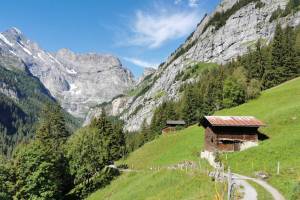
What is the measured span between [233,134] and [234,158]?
31.5 feet

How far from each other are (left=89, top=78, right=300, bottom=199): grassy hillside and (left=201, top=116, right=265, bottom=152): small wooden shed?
10.9 feet

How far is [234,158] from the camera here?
53.0 meters

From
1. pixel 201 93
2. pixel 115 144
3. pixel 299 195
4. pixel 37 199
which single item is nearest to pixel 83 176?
pixel 37 199

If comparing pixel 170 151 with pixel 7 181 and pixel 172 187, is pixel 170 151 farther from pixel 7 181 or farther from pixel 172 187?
pixel 172 187

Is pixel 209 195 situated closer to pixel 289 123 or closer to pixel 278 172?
pixel 278 172

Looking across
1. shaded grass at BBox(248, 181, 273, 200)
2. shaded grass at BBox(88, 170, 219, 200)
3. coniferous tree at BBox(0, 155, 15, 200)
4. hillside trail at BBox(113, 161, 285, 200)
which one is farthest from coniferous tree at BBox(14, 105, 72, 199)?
shaded grass at BBox(248, 181, 273, 200)

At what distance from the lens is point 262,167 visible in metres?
44.6

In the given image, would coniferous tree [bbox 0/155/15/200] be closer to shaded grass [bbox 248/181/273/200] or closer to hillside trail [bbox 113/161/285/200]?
hillside trail [bbox 113/161/285/200]

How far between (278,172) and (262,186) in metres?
4.59

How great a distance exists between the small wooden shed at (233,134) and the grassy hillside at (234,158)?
131 inches

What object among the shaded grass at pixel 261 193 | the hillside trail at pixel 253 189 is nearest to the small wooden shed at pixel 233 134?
the hillside trail at pixel 253 189

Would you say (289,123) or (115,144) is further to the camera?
(115,144)

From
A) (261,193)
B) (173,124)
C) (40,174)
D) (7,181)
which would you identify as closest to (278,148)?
(261,193)

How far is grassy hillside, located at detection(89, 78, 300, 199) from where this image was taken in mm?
38625
